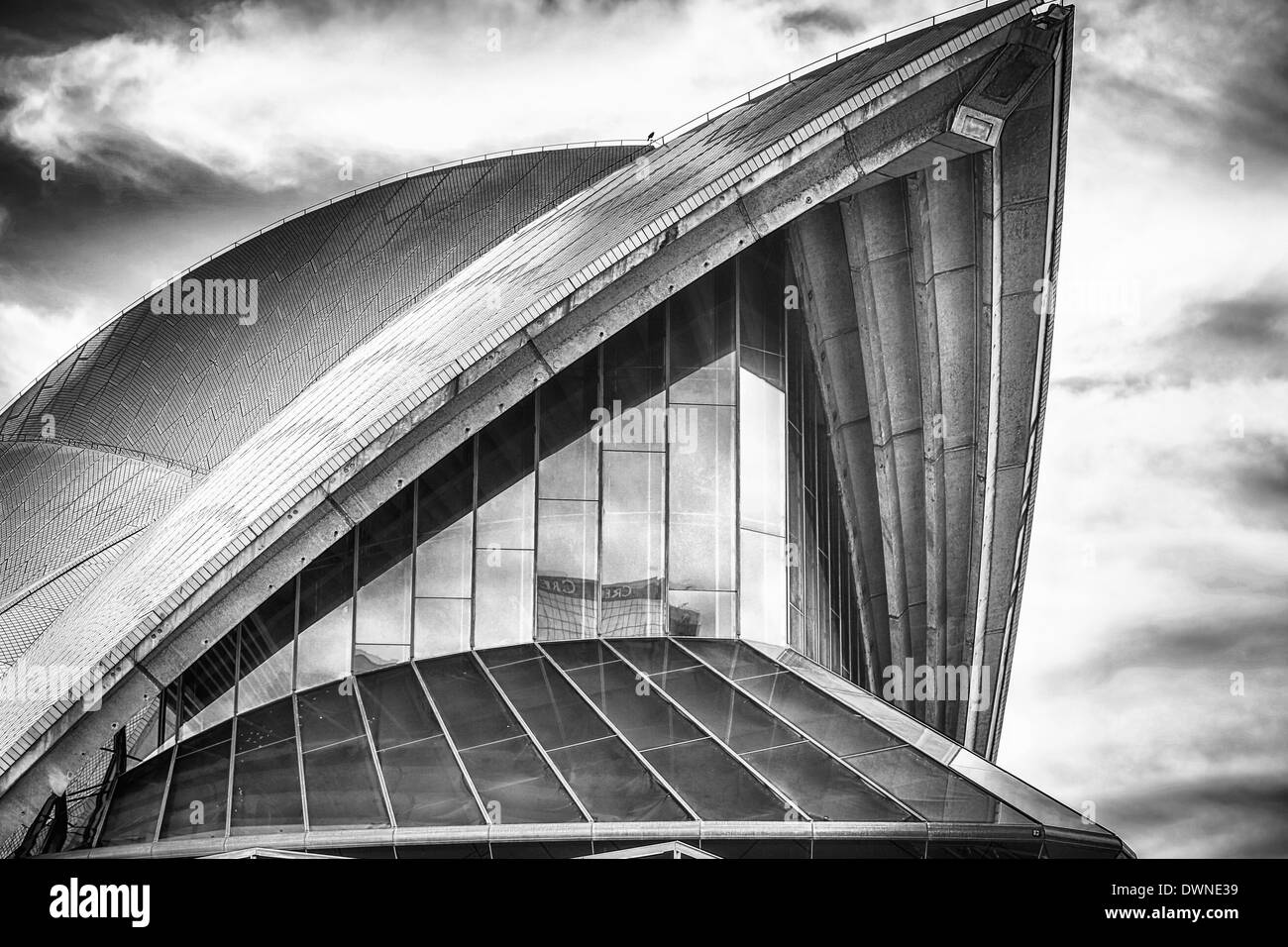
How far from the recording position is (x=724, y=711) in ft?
58.1

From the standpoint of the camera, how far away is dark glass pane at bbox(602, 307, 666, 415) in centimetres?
2148

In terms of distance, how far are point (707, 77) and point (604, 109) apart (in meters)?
5.54

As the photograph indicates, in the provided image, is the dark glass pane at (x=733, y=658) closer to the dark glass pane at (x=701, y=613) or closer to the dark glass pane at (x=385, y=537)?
the dark glass pane at (x=701, y=613)

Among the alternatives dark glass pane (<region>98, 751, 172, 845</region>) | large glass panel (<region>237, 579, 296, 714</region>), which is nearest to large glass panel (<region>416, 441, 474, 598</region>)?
large glass panel (<region>237, 579, 296, 714</region>)

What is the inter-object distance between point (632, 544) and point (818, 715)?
4616 mm

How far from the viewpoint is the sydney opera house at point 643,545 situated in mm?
15602

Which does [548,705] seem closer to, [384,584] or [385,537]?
[384,584]

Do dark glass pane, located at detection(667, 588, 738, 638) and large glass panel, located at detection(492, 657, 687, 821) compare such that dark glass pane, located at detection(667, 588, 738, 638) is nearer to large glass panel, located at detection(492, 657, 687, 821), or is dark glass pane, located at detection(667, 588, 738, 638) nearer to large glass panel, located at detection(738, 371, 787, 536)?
large glass panel, located at detection(738, 371, 787, 536)

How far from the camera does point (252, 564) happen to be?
57.3ft

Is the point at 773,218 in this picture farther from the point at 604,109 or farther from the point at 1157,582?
the point at 604,109

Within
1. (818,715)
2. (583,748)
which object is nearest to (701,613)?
(818,715)

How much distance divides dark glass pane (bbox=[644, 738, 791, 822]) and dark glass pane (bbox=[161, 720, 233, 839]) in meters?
4.89

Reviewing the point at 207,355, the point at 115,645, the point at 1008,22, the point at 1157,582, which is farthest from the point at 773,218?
the point at 207,355

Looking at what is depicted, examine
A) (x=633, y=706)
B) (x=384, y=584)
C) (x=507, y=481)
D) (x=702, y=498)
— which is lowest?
(x=633, y=706)
